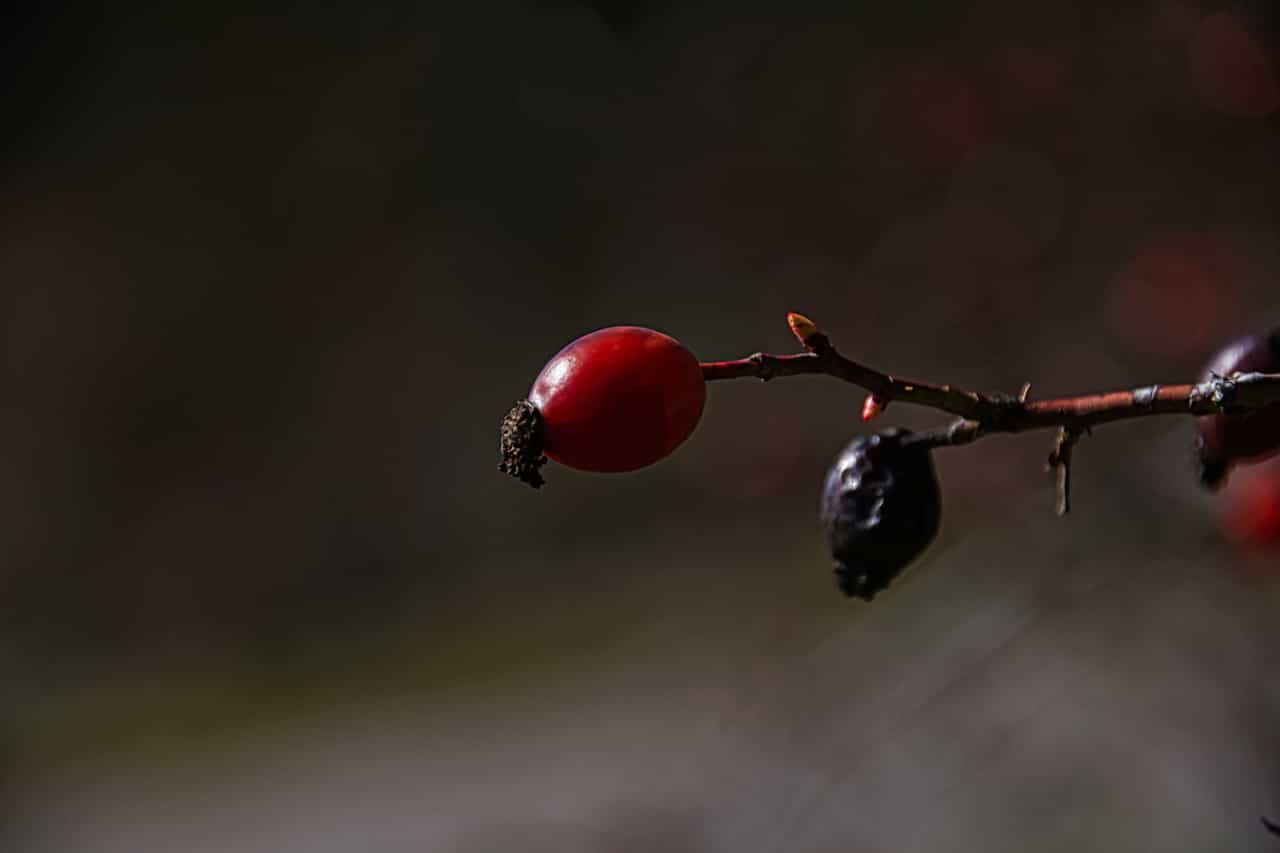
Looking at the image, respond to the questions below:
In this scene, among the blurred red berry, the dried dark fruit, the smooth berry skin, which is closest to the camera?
the smooth berry skin

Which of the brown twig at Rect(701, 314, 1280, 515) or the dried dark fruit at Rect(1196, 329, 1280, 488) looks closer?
the brown twig at Rect(701, 314, 1280, 515)

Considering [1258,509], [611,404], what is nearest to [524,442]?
[611,404]

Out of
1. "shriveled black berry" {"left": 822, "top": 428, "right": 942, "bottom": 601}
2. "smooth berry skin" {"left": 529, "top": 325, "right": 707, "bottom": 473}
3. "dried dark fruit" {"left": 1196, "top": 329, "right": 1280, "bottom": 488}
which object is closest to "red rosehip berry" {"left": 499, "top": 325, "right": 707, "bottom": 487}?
"smooth berry skin" {"left": 529, "top": 325, "right": 707, "bottom": 473}

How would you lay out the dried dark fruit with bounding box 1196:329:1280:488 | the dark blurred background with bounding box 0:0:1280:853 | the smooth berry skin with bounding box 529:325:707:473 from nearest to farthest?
the smooth berry skin with bounding box 529:325:707:473, the dried dark fruit with bounding box 1196:329:1280:488, the dark blurred background with bounding box 0:0:1280:853

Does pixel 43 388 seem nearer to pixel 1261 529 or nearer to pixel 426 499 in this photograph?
pixel 426 499

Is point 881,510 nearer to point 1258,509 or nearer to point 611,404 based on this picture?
point 611,404

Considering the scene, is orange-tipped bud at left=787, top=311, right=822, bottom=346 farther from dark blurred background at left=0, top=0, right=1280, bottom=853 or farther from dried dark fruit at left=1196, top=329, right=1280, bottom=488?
dark blurred background at left=0, top=0, right=1280, bottom=853

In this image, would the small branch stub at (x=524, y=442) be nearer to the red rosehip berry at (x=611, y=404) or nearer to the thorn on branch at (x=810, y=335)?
the red rosehip berry at (x=611, y=404)
